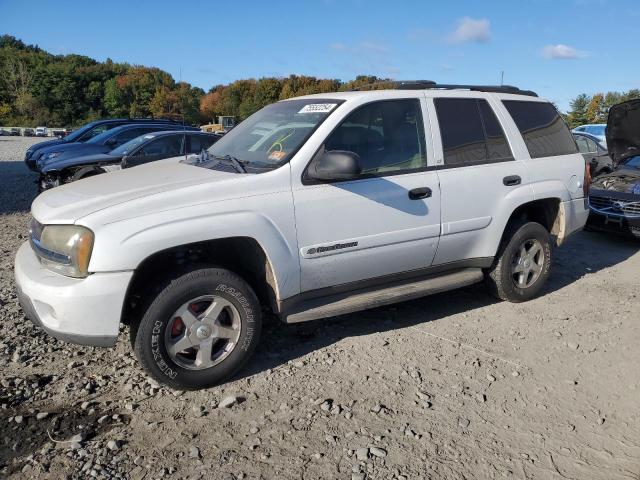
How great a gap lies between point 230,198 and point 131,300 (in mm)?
963

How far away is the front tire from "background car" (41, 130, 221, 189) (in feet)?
19.3

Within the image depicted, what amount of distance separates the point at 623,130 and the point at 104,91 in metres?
98.0

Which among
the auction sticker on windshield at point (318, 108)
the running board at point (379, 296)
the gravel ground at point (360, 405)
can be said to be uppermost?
the auction sticker on windshield at point (318, 108)

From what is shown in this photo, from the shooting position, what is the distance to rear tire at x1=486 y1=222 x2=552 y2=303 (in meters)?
4.88

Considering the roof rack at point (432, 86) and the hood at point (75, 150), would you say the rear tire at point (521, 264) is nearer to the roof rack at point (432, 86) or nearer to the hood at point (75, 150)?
the roof rack at point (432, 86)

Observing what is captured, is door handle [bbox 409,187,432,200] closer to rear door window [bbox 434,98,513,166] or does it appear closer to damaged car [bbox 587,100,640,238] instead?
rear door window [bbox 434,98,513,166]

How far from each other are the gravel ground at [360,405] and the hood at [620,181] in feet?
11.5

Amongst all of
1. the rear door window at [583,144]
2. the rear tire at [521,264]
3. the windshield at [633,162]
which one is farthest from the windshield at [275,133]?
the rear door window at [583,144]

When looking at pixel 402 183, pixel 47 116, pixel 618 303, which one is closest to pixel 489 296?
pixel 618 303

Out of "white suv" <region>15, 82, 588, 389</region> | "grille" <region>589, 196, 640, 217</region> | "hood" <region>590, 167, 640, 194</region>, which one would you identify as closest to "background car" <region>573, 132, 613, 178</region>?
"hood" <region>590, 167, 640, 194</region>

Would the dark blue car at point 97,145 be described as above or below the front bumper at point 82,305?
above

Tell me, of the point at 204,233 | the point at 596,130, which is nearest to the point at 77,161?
the point at 204,233

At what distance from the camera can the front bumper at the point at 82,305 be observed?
10.0ft

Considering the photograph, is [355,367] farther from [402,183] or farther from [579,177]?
[579,177]
